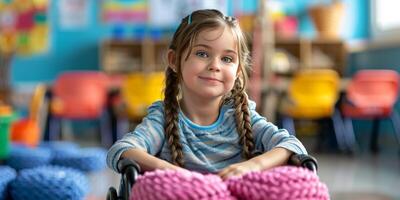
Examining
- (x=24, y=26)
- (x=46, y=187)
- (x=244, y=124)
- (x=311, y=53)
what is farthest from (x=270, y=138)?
(x=24, y=26)

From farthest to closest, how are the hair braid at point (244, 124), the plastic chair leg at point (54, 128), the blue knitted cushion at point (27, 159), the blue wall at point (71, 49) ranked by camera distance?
the blue wall at point (71, 49) → the plastic chair leg at point (54, 128) → the blue knitted cushion at point (27, 159) → the hair braid at point (244, 124)

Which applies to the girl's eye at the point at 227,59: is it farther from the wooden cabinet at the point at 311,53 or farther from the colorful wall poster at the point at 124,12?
the colorful wall poster at the point at 124,12

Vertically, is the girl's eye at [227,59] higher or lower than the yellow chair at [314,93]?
higher

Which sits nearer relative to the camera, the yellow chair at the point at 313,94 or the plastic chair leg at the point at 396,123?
Answer: the yellow chair at the point at 313,94

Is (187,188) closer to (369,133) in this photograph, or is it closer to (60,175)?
(60,175)

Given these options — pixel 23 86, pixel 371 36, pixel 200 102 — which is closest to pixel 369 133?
pixel 371 36

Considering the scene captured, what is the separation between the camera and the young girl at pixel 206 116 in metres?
1.19

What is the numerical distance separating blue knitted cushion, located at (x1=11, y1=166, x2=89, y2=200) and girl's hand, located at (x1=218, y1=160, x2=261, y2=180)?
915 mm

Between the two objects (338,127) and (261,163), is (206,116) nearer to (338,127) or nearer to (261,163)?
(261,163)

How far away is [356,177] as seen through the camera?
3066mm

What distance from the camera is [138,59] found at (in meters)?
5.68

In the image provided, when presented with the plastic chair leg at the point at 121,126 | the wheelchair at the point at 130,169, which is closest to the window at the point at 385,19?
the plastic chair leg at the point at 121,126

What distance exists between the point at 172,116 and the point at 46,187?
76 centimetres

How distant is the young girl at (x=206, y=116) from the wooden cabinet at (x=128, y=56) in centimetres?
422
